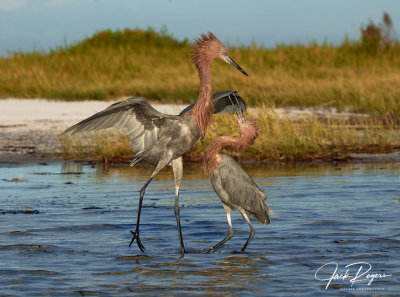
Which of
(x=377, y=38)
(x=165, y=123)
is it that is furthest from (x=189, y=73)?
(x=165, y=123)

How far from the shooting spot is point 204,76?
7156 mm

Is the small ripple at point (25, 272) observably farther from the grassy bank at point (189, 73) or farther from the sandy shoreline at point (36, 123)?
the grassy bank at point (189, 73)

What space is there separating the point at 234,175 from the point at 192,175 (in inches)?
201

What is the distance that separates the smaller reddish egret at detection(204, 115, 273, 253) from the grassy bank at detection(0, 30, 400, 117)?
12112 mm

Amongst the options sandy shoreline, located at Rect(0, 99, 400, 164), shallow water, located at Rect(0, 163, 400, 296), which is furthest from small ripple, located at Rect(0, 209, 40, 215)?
sandy shoreline, located at Rect(0, 99, 400, 164)

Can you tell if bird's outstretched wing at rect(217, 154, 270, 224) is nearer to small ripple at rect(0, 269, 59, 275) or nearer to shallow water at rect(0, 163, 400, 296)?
shallow water at rect(0, 163, 400, 296)

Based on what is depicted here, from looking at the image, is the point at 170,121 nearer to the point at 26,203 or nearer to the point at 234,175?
the point at 234,175

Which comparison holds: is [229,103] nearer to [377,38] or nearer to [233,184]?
[233,184]

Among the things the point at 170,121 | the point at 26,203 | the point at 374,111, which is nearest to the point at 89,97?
the point at 374,111

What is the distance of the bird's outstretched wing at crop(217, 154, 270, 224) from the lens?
7.00 meters

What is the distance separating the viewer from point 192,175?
39.7ft

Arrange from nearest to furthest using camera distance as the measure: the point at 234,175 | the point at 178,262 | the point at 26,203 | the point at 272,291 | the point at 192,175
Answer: the point at 272,291 < the point at 178,262 < the point at 234,175 < the point at 26,203 < the point at 192,175

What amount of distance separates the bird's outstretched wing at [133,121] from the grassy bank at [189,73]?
12.4 m
